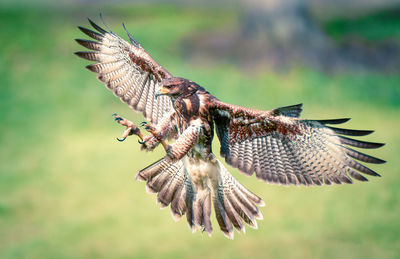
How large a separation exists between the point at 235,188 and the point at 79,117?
10.2 meters

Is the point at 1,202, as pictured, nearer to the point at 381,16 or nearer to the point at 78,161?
the point at 78,161

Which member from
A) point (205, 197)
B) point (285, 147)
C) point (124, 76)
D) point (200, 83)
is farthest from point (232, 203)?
point (200, 83)

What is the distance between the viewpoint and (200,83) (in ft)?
52.2

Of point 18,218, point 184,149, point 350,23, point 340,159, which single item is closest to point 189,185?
point 184,149

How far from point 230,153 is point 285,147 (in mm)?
539

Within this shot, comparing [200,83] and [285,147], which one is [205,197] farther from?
[200,83]

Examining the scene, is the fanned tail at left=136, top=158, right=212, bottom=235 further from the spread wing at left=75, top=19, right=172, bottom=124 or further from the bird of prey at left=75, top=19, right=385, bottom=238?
the spread wing at left=75, top=19, right=172, bottom=124

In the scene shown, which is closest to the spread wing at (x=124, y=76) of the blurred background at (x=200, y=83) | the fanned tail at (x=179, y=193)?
the fanned tail at (x=179, y=193)

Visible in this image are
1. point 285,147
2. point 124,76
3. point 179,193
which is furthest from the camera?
point 124,76

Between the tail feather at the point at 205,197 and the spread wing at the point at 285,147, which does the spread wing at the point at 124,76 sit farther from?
the spread wing at the point at 285,147

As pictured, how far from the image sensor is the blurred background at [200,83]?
10367mm

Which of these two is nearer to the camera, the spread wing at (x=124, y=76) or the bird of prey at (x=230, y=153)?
the bird of prey at (x=230, y=153)

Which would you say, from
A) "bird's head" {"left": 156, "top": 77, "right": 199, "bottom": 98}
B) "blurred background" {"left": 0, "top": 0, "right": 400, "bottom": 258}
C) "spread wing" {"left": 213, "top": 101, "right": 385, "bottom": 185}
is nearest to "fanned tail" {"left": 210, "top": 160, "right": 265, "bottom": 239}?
"spread wing" {"left": 213, "top": 101, "right": 385, "bottom": 185}

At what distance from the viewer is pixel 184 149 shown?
5148 mm
